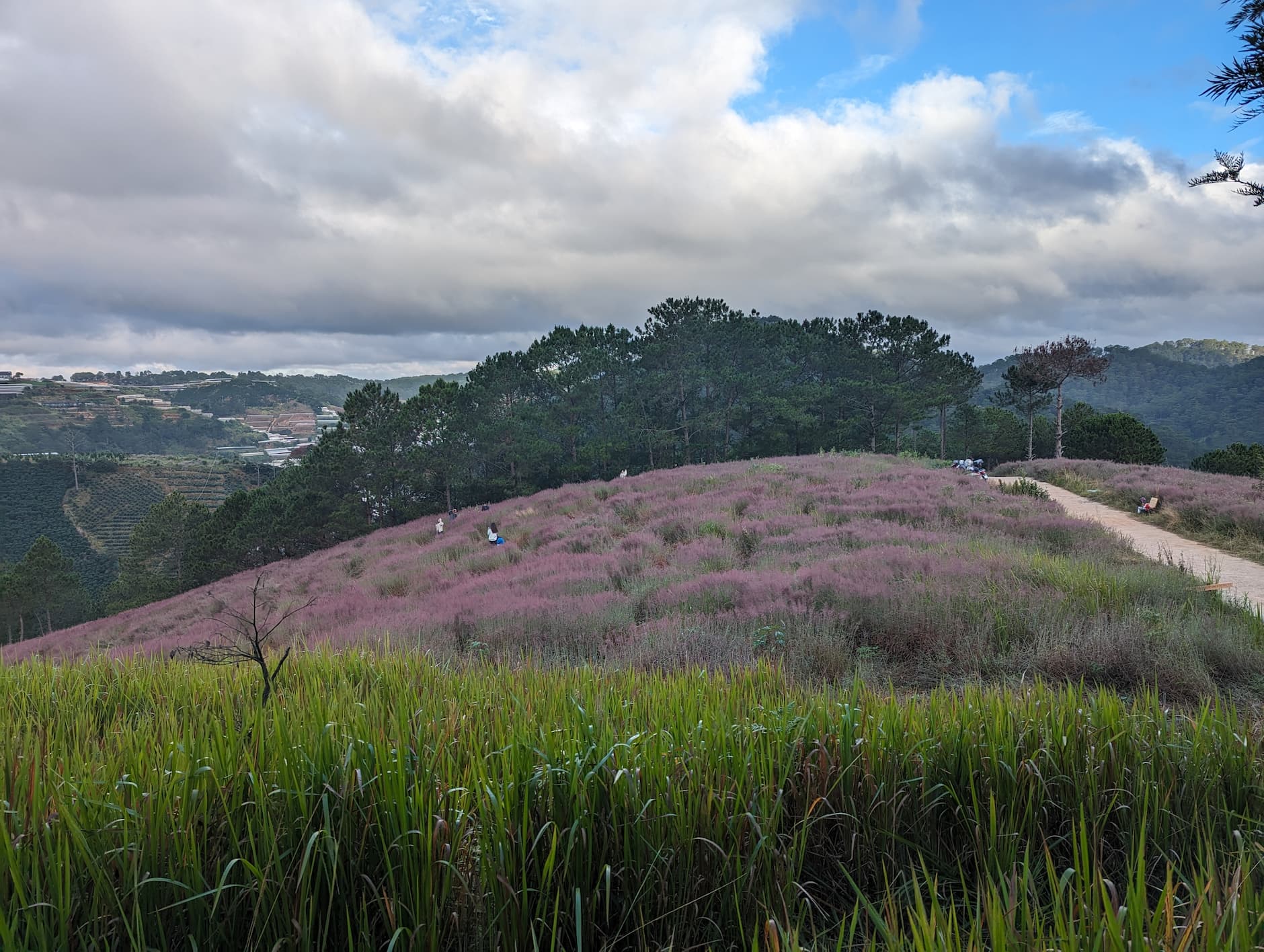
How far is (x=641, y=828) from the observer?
2.27m

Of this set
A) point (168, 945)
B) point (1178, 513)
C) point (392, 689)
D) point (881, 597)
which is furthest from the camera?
point (1178, 513)

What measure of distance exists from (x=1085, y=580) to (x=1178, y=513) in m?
10.8

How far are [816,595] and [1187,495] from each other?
15.1 metres

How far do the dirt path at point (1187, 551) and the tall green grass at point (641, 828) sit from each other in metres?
5.96

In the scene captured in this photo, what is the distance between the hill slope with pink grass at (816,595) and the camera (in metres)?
5.52

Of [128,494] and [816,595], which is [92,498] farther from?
[816,595]

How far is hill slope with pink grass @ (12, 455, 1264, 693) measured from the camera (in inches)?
217

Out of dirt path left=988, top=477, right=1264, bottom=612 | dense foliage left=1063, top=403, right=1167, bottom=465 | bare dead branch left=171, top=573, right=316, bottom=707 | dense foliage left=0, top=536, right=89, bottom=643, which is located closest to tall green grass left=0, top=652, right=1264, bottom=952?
bare dead branch left=171, top=573, right=316, bottom=707

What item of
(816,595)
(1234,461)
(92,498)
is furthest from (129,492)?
(1234,461)

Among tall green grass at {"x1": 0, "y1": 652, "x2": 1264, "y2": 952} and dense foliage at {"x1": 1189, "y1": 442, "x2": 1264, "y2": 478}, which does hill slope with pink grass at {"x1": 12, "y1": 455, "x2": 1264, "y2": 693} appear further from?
dense foliage at {"x1": 1189, "y1": 442, "x2": 1264, "y2": 478}

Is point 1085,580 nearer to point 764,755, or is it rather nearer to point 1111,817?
point 1111,817

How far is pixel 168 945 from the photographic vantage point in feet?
6.14

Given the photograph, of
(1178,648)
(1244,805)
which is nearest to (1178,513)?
(1178,648)

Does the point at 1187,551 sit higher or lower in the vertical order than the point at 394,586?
higher
